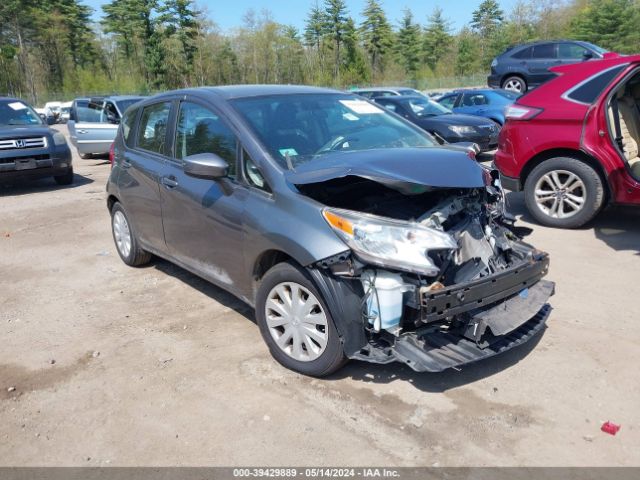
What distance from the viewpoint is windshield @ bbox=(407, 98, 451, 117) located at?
1205 cm

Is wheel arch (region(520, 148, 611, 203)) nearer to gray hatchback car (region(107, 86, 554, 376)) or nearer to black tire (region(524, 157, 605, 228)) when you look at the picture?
black tire (region(524, 157, 605, 228))

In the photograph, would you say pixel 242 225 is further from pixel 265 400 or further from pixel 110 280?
pixel 110 280

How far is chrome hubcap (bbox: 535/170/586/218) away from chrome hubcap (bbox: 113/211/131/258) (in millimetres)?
4582

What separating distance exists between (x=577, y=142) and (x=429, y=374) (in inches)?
150

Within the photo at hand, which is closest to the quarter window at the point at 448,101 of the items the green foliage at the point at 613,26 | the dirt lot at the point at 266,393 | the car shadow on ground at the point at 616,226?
the car shadow on ground at the point at 616,226

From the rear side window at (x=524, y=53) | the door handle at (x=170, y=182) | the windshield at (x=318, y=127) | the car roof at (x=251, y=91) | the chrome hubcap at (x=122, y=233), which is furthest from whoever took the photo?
the rear side window at (x=524, y=53)

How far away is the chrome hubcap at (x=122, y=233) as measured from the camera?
5.67m

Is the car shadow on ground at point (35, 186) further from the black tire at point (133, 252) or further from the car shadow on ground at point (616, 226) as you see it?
the car shadow on ground at point (616, 226)

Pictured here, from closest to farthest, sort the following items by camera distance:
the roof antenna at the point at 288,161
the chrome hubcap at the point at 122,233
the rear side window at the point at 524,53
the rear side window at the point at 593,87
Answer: the roof antenna at the point at 288,161
the chrome hubcap at the point at 122,233
the rear side window at the point at 593,87
the rear side window at the point at 524,53

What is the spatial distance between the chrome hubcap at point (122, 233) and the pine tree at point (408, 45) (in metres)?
66.8

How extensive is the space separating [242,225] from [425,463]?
1.86 metres

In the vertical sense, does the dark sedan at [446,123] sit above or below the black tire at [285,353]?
above

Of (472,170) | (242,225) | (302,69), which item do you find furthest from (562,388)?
(302,69)

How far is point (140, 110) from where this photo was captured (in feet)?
17.4
